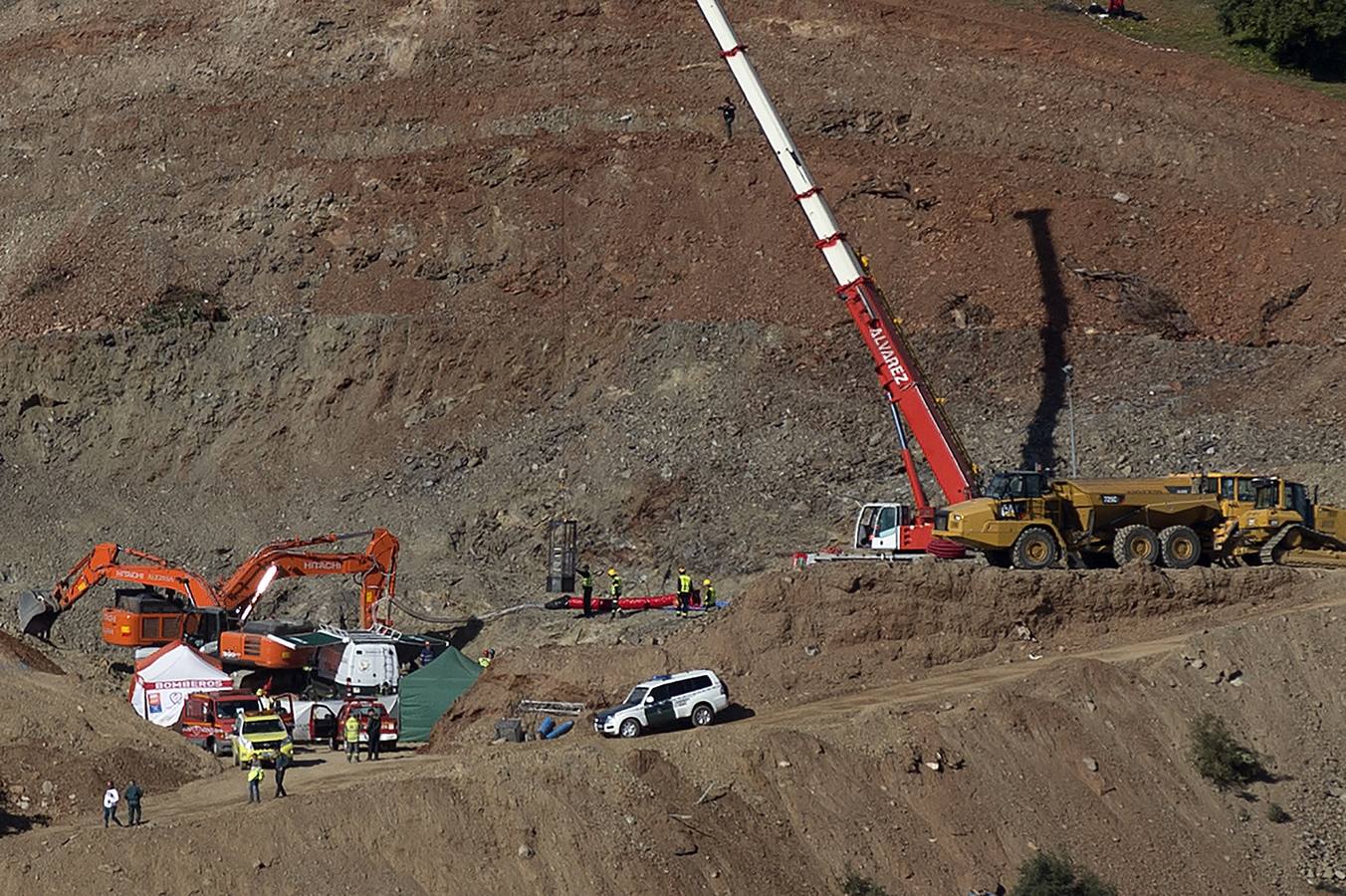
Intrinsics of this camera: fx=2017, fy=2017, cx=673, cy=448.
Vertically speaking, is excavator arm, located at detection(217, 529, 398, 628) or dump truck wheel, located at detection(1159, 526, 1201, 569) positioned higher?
dump truck wheel, located at detection(1159, 526, 1201, 569)

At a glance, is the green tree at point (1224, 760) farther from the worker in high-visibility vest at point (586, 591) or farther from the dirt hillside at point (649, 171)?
the dirt hillside at point (649, 171)

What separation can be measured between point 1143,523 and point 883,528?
4615mm

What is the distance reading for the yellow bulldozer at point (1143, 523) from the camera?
113 ft

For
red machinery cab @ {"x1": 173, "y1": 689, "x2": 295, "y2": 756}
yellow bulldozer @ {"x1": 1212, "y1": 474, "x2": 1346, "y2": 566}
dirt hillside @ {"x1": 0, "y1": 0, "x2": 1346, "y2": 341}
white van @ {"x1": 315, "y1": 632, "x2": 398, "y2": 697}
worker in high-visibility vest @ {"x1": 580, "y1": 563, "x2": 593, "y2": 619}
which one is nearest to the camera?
red machinery cab @ {"x1": 173, "y1": 689, "x2": 295, "y2": 756}

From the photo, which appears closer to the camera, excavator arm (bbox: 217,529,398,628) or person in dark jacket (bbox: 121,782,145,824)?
person in dark jacket (bbox: 121,782,145,824)

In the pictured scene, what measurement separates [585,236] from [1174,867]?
2773 cm

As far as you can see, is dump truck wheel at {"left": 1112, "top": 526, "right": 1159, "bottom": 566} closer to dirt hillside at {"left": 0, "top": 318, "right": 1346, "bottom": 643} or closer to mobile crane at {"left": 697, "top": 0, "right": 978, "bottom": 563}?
mobile crane at {"left": 697, "top": 0, "right": 978, "bottom": 563}

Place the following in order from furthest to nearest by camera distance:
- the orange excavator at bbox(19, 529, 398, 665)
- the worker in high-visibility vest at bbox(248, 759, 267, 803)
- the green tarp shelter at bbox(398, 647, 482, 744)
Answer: the orange excavator at bbox(19, 529, 398, 665) < the green tarp shelter at bbox(398, 647, 482, 744) < the worker in high-visibility vest at bbox(248, 759, 267, 803)

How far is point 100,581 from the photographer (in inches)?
1629

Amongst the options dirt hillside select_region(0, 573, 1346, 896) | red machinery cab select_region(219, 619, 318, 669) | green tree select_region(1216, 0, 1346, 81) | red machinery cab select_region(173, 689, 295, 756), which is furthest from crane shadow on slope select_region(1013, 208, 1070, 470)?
red machinery cab select_region(173, 689, 295, 756)

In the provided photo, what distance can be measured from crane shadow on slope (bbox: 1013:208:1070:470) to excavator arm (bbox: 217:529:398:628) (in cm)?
1369

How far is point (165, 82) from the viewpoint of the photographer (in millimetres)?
57375

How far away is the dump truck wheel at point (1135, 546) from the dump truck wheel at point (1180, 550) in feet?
0.46

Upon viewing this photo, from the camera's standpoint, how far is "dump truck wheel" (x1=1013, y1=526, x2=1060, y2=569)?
113ft
